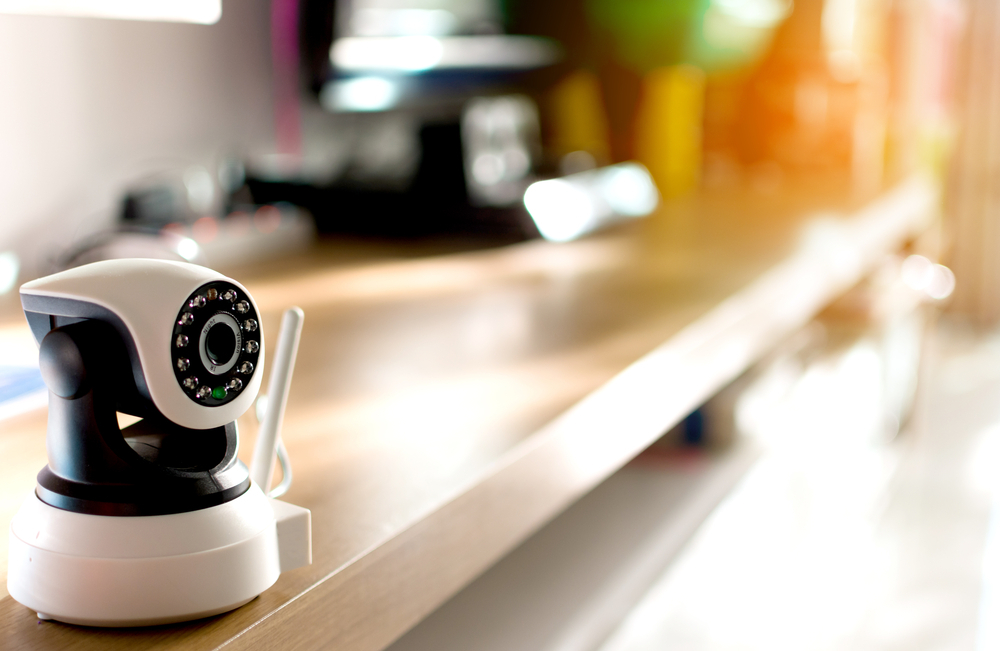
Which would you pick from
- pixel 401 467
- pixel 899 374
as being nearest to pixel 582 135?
pixel 899 374

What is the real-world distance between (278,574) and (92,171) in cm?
92

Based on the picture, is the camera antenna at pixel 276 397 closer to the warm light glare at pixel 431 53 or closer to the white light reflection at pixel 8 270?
the white light reflection at pixel 8 270

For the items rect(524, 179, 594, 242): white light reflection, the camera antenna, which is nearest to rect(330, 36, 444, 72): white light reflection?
rect(524, 179, 594, 242): white light reflection

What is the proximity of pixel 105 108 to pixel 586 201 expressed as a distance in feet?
2.35

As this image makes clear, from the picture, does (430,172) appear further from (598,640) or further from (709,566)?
(598,640)

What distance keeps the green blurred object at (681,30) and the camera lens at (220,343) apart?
209 cm

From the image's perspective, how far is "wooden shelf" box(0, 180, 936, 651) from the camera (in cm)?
47

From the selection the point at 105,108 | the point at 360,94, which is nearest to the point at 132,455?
the point at 105,108

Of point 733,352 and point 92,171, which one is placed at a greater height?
point 92,171

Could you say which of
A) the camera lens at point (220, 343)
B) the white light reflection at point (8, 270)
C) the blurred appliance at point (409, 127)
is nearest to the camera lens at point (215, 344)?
the camera lens at point (220, 343)

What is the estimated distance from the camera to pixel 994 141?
12.8 ft

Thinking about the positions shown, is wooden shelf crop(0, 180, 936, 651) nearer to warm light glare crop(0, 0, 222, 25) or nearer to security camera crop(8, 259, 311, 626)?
security camera crop(8, 259, 311, 626)

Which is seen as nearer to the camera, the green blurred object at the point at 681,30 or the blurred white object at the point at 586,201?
the blurred white object at the point at 586,201

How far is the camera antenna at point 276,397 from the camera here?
0.46m
